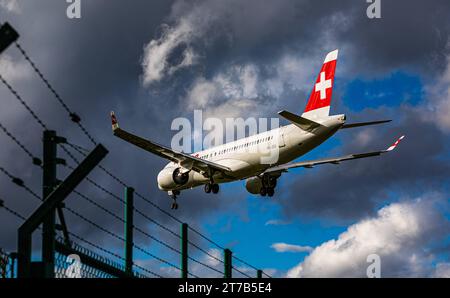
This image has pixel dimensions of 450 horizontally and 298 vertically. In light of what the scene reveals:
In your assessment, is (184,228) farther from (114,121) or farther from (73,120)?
(114,121)

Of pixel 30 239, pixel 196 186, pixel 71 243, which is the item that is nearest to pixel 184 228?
pixel 71 243

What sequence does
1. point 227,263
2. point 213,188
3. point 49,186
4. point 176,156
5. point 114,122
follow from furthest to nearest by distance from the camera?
point 213,188, point 176,156, point 114,122, point 227,263, point 49,186

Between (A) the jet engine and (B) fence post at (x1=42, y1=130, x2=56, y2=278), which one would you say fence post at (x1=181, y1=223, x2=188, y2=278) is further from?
(A) the jet engine

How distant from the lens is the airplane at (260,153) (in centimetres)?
5322

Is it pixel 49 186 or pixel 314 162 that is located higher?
pixel 314 162

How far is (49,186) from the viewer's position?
1366 centimetres

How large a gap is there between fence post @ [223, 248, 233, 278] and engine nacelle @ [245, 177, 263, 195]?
37.2m

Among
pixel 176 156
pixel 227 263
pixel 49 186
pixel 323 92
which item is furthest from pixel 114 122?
pixel 49 186

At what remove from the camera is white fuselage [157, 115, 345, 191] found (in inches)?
2096

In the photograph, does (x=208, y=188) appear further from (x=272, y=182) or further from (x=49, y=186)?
(x=49, y=186)

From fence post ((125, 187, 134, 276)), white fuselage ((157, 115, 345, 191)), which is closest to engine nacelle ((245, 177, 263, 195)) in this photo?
white fuselage ((157, 115, 345, 191))

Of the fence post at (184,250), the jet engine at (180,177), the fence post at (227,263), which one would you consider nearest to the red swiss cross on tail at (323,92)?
the jet engine at (180,177)

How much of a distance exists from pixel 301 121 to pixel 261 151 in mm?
4397
